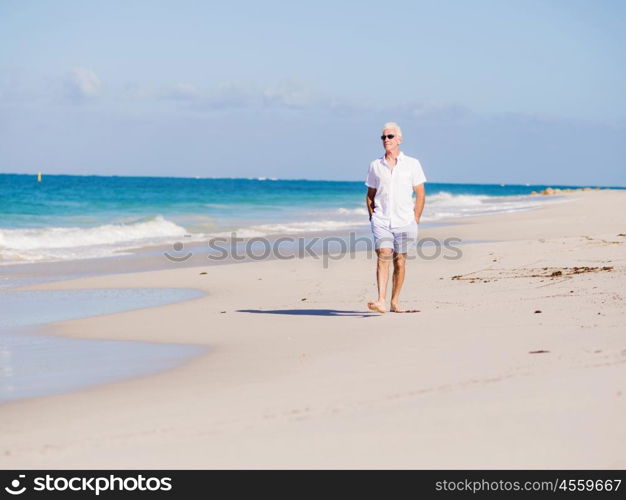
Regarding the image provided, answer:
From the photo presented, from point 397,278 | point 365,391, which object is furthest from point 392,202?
point 365,391

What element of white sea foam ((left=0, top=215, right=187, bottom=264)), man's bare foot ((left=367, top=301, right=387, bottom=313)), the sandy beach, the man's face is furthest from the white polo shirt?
white sea foam ((left=0, top=215, right=187, bottom=264))

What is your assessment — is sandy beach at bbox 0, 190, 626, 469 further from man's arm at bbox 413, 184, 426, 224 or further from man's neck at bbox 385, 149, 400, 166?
man's neck at bbox 385, 149, 400, 166

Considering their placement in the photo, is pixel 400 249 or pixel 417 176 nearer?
pixel 417 176

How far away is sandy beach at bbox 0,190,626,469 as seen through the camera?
3.90 metres

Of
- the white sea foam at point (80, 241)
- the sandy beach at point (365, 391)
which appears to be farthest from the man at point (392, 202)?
the white sea foam at point (80, 241)

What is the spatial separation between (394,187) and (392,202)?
15cm

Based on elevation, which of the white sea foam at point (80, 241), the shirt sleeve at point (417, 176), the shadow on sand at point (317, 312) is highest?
the shirt sleeve at point (417, 176)

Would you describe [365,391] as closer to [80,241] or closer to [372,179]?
[372,179]

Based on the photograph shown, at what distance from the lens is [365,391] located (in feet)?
16.2

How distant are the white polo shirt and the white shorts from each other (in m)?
0.04

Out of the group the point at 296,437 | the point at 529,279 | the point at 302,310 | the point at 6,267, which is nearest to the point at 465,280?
the point at 529,279

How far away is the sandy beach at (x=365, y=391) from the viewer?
390 cm

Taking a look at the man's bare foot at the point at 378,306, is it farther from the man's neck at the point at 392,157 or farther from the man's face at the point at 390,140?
the man's face at the point at 390,140

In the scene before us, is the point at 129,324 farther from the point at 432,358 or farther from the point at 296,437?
the point at 296,437
